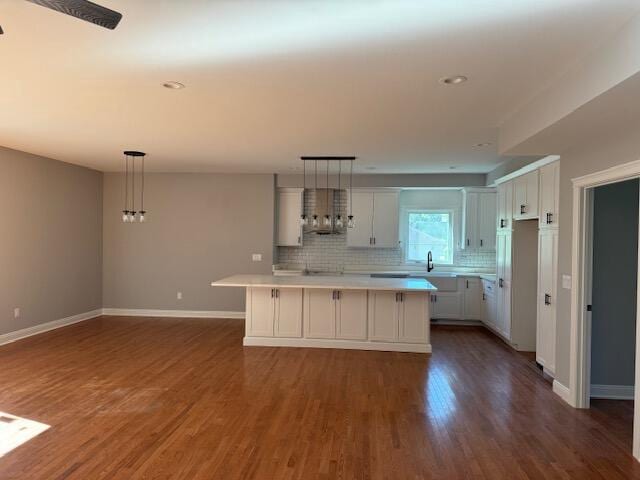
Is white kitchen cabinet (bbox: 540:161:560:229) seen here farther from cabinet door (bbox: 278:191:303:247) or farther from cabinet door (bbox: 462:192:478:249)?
cabinet door (bbox: 278:191:303:247)

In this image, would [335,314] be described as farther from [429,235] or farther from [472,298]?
[429,235]

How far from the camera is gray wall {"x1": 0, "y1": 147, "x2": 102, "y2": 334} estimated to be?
585 centimetres

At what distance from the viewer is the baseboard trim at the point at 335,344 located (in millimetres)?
5621

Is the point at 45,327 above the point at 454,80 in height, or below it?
below

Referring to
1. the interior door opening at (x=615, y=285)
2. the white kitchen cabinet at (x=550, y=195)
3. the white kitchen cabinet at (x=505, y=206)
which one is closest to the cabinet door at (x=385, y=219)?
the white kitchen cabinet at (x=505, y=206)

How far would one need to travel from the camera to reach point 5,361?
16.2 ft

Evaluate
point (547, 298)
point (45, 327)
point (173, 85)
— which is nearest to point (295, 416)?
point (173, 85)

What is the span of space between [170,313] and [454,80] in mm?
6579

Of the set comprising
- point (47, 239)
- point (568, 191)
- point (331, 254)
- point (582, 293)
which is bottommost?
point (582, 293)

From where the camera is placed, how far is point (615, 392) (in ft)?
13.5

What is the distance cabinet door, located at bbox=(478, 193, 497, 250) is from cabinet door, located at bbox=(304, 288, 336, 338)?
3.27 m

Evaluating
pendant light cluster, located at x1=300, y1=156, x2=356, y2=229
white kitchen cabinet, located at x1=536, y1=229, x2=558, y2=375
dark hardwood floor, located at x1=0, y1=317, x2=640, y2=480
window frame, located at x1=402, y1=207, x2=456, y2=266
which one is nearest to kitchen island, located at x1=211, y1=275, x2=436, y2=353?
dark hardwood floor, located at x1=0, y1=317, x2=640, y2=480

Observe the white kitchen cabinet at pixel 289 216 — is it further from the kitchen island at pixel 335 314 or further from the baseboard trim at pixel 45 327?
the baseboard trim at pixel 45 327

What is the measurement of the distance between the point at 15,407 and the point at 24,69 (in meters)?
2.78
